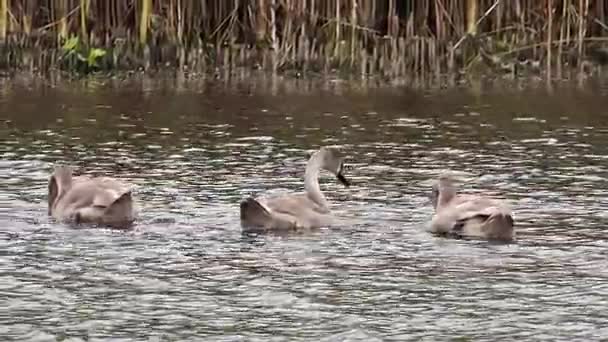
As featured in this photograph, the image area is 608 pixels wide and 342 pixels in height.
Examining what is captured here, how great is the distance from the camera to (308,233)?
592 inches

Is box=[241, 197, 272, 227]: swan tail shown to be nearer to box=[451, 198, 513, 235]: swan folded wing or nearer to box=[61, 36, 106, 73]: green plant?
box=[451, 198, 513, 235]: swan folded wing

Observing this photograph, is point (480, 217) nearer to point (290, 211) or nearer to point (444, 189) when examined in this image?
point (444, 189)

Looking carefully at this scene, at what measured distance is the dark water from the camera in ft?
37.9

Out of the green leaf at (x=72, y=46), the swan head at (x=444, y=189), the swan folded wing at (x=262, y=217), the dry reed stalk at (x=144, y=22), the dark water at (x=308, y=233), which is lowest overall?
the dark water at (x=308, y=233)

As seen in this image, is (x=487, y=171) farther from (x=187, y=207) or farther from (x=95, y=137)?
(x=95, y=137)

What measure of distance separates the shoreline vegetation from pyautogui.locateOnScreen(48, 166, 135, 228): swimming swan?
14.0m

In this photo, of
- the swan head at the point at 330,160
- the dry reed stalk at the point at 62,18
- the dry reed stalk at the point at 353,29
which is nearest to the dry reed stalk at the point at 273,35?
the dry reed stalk at the point at 353,29

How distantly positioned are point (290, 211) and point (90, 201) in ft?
5.65

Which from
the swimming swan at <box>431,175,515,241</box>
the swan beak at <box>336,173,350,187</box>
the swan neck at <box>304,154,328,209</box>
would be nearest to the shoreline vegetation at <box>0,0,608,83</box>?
the swan beak at <box>336,173,350,187</box>

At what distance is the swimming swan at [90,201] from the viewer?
15.2 meters

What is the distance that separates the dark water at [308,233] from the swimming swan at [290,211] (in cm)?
25

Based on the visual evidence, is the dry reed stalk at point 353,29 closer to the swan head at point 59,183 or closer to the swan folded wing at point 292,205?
the swan head at point 59,183

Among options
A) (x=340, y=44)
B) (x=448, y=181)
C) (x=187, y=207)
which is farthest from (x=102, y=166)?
(x=340, y=44)

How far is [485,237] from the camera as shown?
14.5 meters
